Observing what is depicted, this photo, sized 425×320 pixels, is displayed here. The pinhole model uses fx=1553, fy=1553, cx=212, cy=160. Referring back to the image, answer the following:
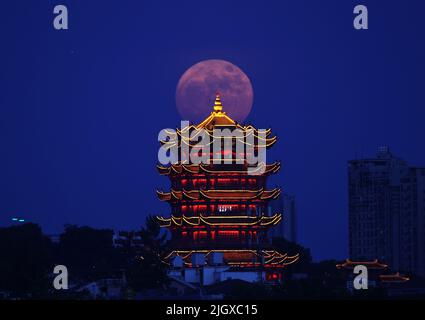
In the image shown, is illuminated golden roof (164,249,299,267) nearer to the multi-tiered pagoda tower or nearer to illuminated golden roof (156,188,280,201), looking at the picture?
the multi-tiered pagoda tower

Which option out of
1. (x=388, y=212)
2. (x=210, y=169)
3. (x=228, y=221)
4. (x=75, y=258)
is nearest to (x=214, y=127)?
(x=210, y=169)

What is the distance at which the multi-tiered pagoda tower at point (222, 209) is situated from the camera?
278 ft

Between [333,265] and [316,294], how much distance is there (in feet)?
103

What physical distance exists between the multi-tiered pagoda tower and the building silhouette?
36166 millimetres

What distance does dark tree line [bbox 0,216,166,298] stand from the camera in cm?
7456

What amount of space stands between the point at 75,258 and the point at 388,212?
37.8 metres

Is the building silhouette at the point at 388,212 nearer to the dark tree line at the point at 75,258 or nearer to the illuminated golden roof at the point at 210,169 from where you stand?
the dark tree line at the point at 75,258

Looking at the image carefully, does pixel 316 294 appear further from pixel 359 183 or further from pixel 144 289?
pixel 359 183

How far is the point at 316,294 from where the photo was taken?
68.4 metres

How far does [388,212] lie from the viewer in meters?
128

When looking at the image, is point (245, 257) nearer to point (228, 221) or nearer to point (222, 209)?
point (228, 221)
